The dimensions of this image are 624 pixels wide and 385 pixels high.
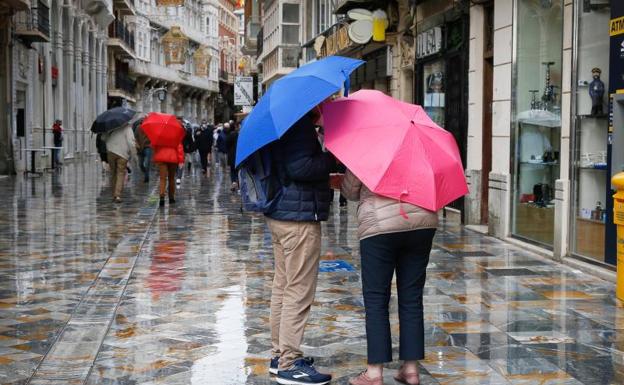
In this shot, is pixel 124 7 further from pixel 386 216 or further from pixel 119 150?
pixel 386 216

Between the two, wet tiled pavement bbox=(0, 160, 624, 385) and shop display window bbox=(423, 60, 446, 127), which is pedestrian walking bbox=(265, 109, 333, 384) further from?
shop display window bbox=(423, 60, 446, 127)

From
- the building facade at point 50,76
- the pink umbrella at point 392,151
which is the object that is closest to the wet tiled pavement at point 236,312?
the pink umbrella at point 392,151

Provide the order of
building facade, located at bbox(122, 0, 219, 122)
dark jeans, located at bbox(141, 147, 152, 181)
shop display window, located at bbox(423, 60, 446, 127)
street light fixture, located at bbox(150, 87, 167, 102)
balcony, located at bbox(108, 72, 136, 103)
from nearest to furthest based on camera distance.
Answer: shop display window, located at bbox(423, 60, 446, 127), dark jeans, located at bbox(141, 147, 152, 181), balcony, located at bbox(108, 72, 136, 103), building facade, located at bbox(122, 0, 219, 122), street light fixture, located at bbox(150, 87, 167, 102)

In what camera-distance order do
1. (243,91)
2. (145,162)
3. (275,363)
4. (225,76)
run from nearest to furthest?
(275,363) < (145,162) < (243,91) < (225,76)

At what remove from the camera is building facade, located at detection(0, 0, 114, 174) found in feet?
93.6

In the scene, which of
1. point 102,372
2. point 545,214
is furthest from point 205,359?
point 545,214

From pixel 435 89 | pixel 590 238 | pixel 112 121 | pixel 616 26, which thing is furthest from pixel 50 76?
pixel 616 26

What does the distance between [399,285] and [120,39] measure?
51.7 metres

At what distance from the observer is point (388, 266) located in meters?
5.14

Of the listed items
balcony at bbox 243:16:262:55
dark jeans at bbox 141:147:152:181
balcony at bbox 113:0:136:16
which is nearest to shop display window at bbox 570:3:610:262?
dark jeans at bbox 141:147:152:181

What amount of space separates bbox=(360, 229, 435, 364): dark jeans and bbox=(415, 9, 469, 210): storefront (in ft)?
31.8

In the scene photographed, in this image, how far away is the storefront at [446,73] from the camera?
1505 centimetres

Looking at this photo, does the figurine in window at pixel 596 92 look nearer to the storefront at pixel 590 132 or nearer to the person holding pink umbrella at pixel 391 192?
the storefront at pixel 590 132

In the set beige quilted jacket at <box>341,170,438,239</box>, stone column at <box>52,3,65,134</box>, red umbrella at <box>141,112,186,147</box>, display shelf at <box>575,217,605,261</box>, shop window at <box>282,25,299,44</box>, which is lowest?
display shelf at <box>575,217,605,261</box>
